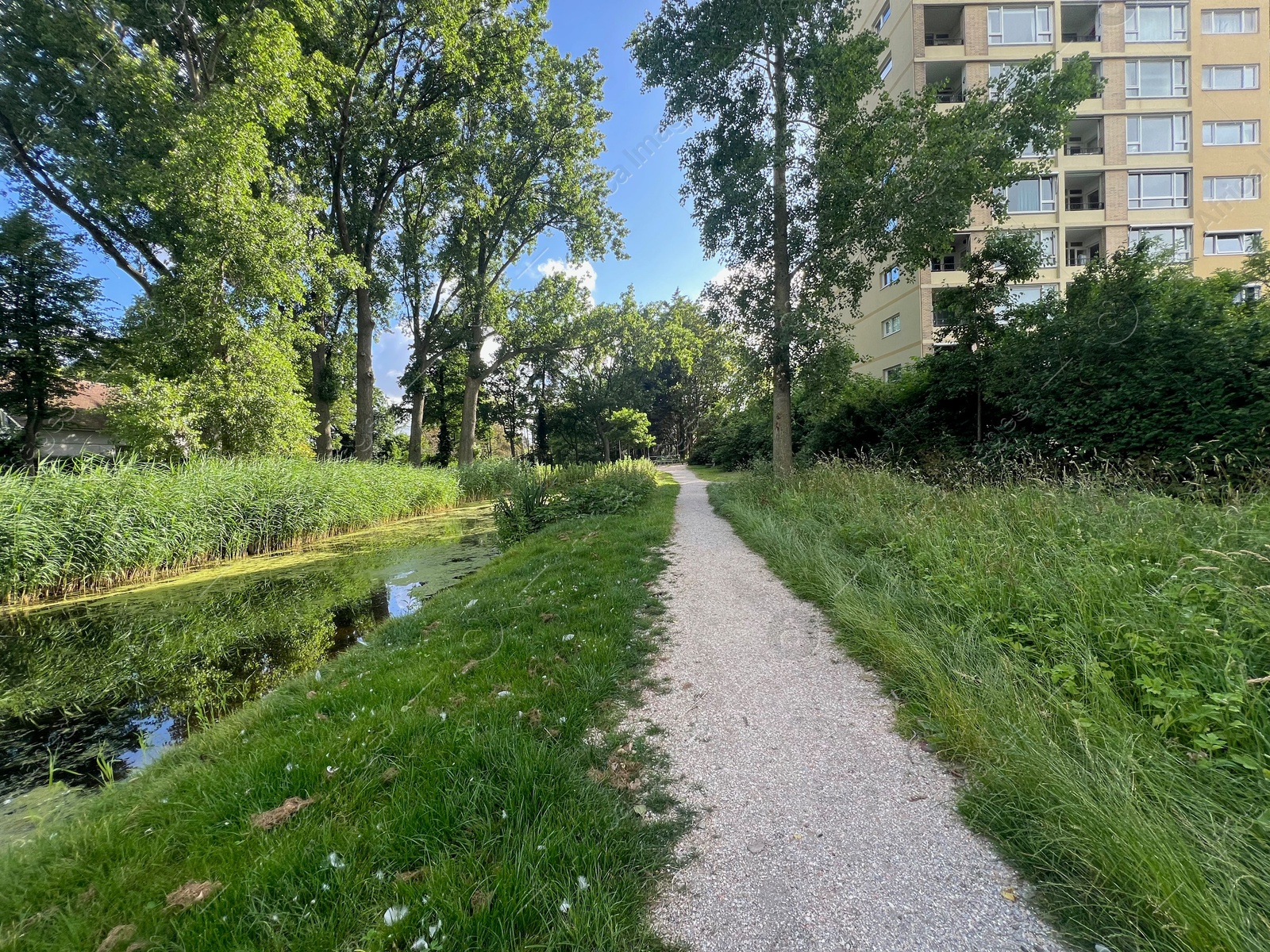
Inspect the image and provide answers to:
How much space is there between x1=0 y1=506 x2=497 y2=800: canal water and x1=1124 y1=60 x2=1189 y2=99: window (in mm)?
38387

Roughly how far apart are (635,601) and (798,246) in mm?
11276

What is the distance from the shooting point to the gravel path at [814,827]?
160 cm

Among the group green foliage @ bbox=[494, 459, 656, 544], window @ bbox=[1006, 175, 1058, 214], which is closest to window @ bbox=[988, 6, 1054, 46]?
window @ bbox=[1006, 175, 1058, 214]

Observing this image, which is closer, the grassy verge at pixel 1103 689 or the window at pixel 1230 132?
the grassy verge at pixel 1103 689

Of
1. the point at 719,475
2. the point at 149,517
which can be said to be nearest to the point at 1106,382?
the point at 149,517

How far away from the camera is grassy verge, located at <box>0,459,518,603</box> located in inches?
259

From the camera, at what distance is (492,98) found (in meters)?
19.7

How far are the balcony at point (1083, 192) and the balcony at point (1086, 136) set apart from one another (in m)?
1.13

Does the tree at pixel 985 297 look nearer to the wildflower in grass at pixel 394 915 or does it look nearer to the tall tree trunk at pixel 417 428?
the wildflower in grass at pixel 394 915

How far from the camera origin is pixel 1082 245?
24672mm

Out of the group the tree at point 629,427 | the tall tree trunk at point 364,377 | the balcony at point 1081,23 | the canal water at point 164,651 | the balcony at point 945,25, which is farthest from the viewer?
the tree at point 629,427

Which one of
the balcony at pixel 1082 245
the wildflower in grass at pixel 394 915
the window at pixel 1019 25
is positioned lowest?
the wildflower in grass at pixel 394 915

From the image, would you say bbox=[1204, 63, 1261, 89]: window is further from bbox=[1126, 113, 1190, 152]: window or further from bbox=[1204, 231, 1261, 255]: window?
bbox=[1204, 231, 1261, 255]: window

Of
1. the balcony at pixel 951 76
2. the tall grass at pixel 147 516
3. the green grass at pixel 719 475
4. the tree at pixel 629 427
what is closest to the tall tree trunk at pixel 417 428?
the tree at pixel 629 427
